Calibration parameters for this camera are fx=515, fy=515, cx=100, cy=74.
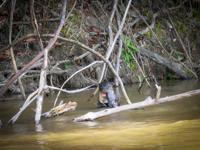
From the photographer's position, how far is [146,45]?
38.5ft

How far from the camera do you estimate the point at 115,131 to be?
534 cm

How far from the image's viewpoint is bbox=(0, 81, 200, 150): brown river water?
15.4 ft

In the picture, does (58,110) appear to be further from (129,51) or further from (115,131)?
(129,51)

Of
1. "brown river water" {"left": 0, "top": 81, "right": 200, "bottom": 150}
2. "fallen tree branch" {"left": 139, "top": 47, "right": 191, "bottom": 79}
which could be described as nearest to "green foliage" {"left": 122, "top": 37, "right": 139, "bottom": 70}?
"fallen tree branch" {"left": 139, "top": 47, "right": 191, "bottom": 79}

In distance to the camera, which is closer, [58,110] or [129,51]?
[58,110]

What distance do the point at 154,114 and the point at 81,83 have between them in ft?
12.1

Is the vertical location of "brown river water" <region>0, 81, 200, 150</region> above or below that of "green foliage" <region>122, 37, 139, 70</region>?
below

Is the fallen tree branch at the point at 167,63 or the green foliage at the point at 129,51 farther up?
the green foliage at the point at 129,51

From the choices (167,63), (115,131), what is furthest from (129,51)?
(115,131)

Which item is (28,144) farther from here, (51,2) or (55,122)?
Answer: (51,2)

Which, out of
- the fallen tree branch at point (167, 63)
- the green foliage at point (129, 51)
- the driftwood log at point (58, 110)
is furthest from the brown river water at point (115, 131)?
the fallen tree branch at point (167, 63)

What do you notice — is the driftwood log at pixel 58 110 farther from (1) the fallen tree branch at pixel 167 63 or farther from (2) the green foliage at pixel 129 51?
(1) the fallen tree branch at pixel 167 63

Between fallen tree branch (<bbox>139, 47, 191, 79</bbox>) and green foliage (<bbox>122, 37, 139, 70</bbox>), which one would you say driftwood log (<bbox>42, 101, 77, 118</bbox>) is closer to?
green foliage (<bbox>122, 37, 139, 70</bbox>)

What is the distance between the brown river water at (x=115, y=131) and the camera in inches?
184
